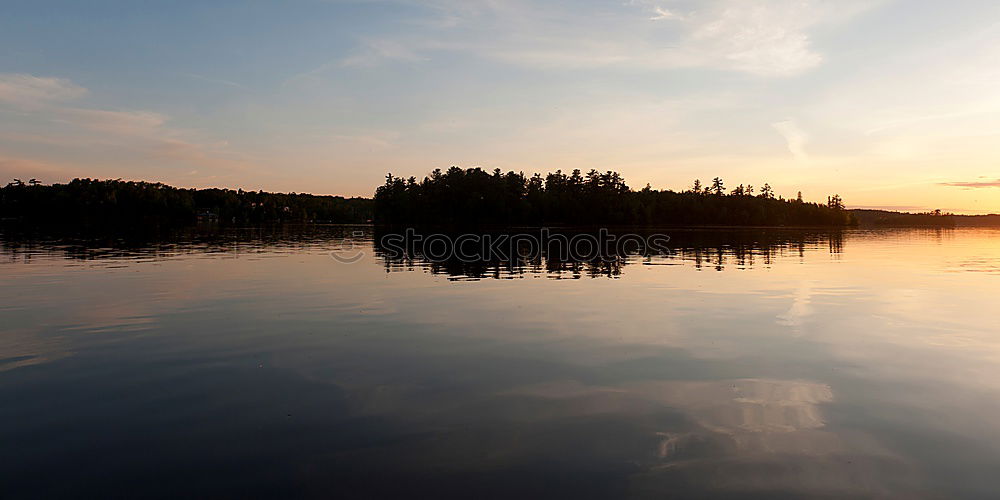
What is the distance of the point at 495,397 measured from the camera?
12602 mm

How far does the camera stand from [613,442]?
1019 cm

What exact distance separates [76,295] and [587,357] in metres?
25.4

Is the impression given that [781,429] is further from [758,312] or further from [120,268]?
[120,268]

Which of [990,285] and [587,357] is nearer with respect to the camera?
[587,357]

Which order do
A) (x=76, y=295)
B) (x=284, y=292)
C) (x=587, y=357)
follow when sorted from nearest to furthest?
(x=587, y=357)
(x=76, y=295)
(x=284, y=292)

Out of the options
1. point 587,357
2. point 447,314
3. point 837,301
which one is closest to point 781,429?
point 587,357

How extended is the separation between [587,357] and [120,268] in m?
38.0

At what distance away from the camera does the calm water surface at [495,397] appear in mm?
8820

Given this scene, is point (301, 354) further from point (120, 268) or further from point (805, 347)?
point (120, 268)

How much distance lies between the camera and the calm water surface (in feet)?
28.9

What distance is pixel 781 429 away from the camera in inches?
431

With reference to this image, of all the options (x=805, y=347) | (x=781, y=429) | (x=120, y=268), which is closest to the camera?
(x=781, y=429)

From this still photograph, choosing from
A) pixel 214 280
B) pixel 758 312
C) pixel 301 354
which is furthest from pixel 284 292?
pixel 758 312

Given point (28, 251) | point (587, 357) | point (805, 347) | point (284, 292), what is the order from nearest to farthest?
Answer: 1. point (587, 357)
2. point (805, 347)
3. point (284, 292)
4. point (28, 251)
